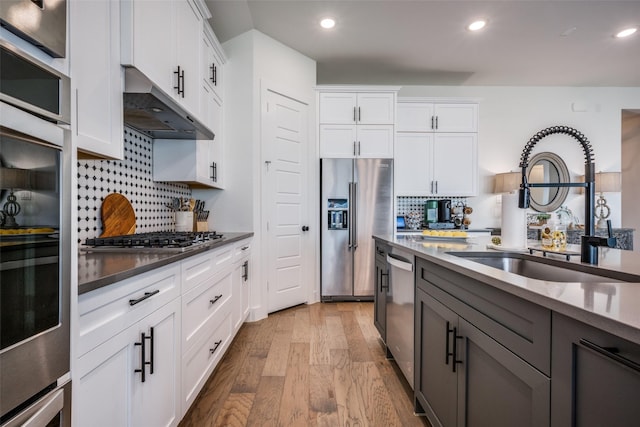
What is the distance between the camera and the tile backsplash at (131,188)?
5.78 ft

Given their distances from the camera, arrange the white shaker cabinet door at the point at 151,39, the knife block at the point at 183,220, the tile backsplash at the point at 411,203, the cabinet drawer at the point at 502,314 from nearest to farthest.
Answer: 1. the cabinet drawer at the point at 502,314
2. the white shaker cabinet door at the point at 151,39
3. the knife block at the point at 183,220
4. the tile backsplash at the point at 411,203

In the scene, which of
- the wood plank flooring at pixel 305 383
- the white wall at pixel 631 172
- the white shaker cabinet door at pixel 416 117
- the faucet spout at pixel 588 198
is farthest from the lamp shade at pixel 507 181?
the faucet spout at pixel 588 198

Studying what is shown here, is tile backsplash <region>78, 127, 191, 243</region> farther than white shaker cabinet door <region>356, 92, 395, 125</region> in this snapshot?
No

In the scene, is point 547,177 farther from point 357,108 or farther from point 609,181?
point 357,108

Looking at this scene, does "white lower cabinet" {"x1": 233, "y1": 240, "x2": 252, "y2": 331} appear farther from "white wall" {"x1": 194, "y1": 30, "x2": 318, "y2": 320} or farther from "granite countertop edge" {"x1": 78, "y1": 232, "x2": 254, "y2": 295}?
"granite countertop edge" {"x1": 78, "y1": 232, "x2": 254, "y2": 295}

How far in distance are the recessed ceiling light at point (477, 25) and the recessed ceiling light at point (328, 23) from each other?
1.41 metres

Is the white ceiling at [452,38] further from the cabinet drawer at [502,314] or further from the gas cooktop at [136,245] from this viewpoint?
the cabinet drawer at [502,314]

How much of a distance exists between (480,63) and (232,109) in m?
3.23

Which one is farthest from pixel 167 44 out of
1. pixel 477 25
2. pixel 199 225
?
pixel 477 25

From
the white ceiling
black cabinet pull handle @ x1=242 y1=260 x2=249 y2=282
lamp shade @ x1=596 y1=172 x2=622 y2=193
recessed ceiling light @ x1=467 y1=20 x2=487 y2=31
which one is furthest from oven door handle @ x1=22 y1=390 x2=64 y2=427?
lamp shade @ x1=596 y1=172 x2=622 y2=193

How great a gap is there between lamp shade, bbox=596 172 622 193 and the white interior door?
4.28m

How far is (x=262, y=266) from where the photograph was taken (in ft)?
11.0

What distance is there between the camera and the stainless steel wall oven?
567mm

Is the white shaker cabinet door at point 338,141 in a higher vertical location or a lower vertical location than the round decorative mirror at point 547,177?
higher
